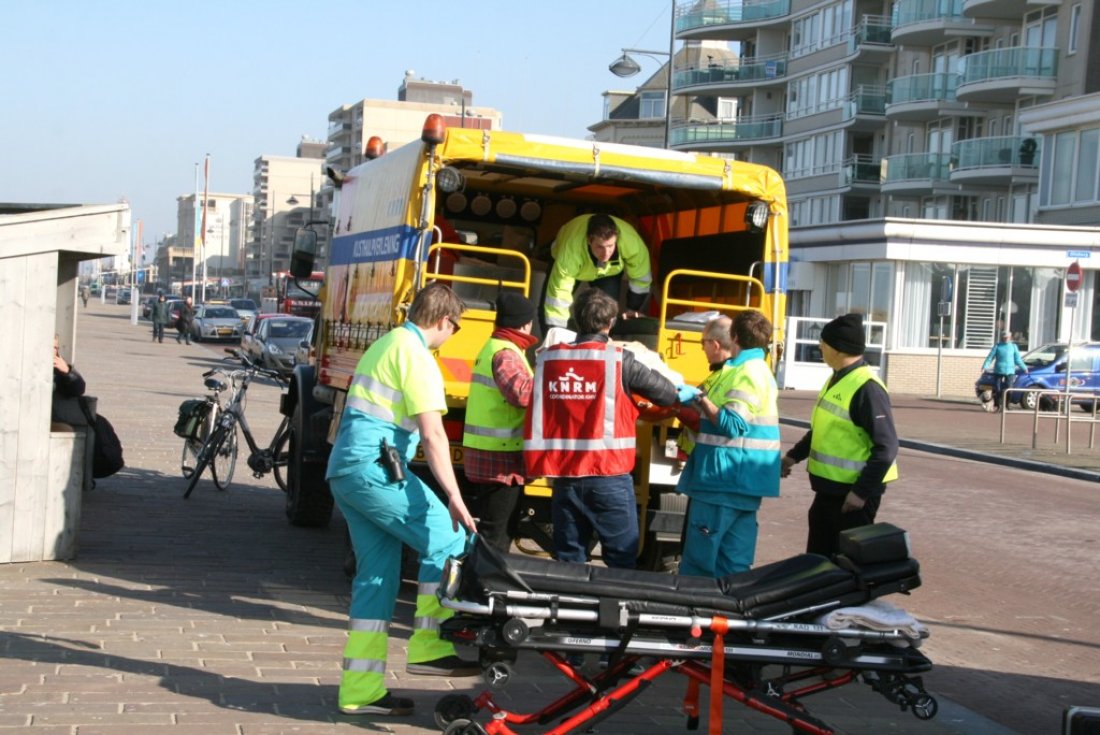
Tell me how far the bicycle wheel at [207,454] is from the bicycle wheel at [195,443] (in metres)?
0.14

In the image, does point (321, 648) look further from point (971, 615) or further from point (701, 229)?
point (971, 615)

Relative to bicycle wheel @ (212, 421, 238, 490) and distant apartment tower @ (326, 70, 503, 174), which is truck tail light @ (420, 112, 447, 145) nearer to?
bicycle wheel @ (212, 421, 238, 490)

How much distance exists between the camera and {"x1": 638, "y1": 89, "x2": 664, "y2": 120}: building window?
94688 mm

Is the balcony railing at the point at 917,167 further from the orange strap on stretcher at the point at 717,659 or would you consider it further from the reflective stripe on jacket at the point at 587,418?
the orange strap on stretcher at the point at 717,659

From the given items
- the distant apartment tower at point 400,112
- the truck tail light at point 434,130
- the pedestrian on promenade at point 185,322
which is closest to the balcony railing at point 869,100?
the pedestrian on promenade at point 185,322

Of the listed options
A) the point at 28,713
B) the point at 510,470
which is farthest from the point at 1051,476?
the point at 28,713

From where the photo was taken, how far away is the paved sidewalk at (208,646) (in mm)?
5996

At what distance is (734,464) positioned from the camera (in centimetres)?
691

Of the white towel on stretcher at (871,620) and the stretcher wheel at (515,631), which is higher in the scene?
the white towel on stretcher at (871,620)

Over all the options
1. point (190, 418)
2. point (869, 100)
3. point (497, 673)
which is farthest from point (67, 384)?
point (869, 100)

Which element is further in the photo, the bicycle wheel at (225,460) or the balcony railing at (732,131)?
the balcony railing at (732,131)

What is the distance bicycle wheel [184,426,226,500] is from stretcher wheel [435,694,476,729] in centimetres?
749

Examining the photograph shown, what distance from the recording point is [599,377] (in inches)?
266

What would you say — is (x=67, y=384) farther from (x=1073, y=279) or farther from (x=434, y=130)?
(x=1073, y=279)
